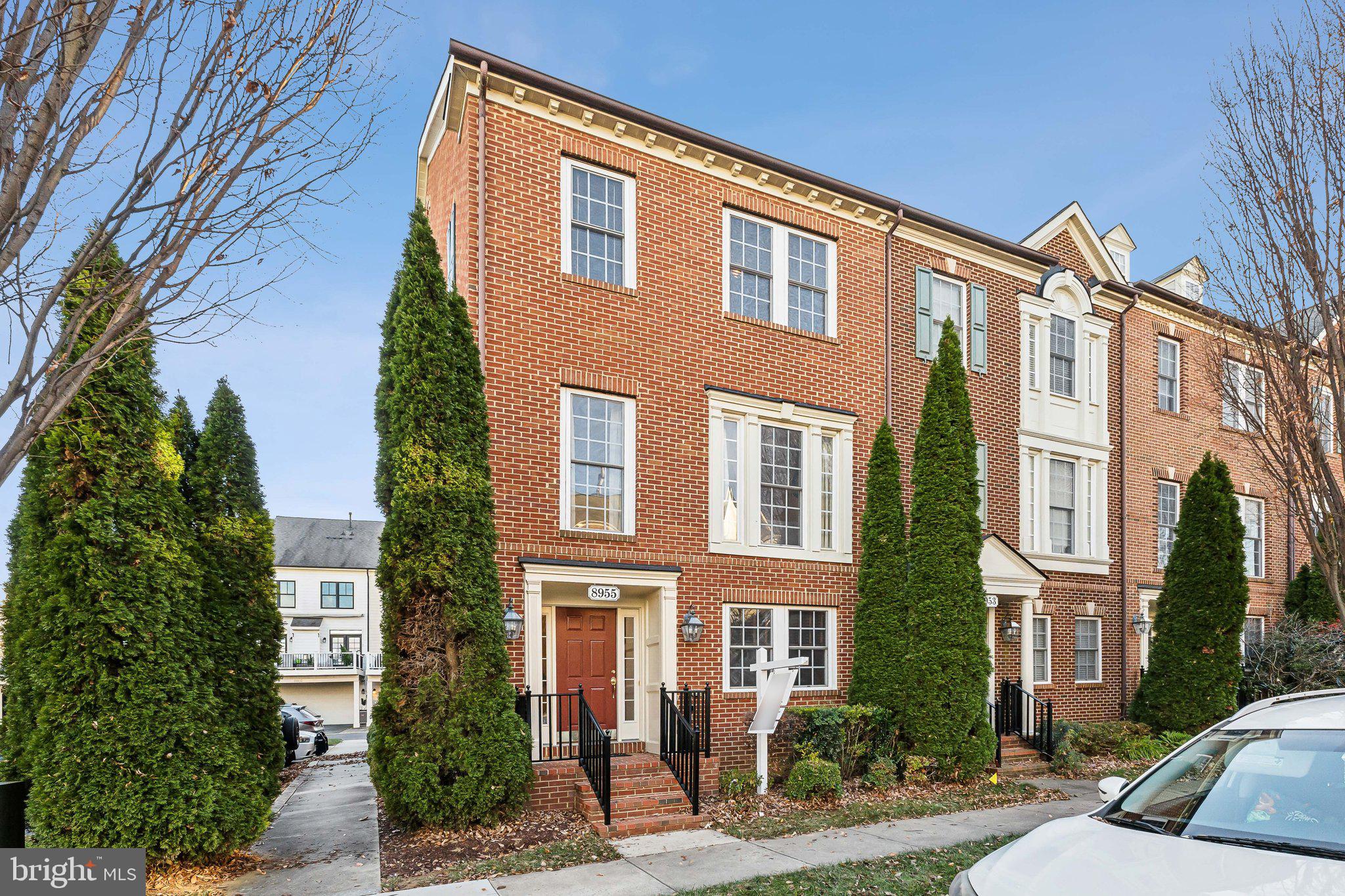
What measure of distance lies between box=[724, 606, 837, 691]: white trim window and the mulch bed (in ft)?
11.8

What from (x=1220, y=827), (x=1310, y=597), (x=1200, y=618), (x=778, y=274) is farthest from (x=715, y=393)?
(x=1310, y=597)

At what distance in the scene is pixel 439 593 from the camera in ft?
31.2

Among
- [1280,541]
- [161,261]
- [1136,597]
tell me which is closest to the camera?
[161,261]

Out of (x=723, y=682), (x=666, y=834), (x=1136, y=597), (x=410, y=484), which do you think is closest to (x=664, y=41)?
(x=410, y=484)

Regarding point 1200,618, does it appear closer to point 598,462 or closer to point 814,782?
point 814,782

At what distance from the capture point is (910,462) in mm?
14867

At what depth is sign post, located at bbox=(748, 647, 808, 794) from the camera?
38.0 ft

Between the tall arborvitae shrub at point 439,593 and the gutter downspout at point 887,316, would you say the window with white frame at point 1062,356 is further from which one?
the tall arborvitae shrub at point 439,593

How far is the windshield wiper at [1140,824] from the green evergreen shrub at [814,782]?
23.9 ft

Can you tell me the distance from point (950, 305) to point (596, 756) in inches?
417

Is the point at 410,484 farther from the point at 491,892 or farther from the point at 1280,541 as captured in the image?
the point at 1280,541

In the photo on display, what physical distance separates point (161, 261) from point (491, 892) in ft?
18.4

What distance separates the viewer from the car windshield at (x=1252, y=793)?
12.1 feet

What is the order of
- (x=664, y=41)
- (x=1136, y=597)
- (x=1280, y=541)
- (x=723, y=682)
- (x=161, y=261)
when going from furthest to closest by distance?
(x=1280, y=541)
(x=1136, y=597)
(x=723, y=682)
(x=664, y=41)
(x=161, y=261)
